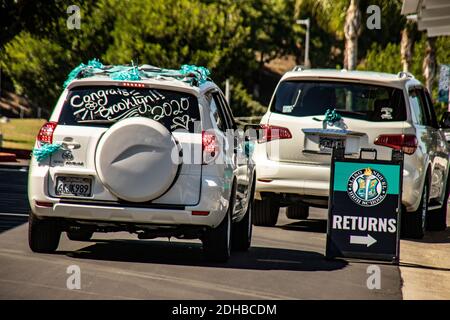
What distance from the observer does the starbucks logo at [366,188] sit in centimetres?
1310

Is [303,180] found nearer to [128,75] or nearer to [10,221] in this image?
[10,221]

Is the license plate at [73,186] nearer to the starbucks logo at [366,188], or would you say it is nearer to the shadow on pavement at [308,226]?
the starbucks logo at [366,188]

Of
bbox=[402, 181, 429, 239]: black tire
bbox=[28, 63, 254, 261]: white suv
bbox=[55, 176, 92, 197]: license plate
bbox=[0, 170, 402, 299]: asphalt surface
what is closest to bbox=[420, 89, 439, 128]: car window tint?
bbox=[402, 181, 429, 239]: black tire

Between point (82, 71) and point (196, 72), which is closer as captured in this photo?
point (82, 71)

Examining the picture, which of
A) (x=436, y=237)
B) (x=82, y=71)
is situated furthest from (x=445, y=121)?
(x=82, y=71)

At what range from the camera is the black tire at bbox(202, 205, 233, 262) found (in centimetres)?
1207

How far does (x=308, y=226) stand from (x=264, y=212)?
3.60ft

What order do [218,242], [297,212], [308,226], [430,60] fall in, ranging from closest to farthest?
[218,242] < [308,226] < [297,212] < [430,60]

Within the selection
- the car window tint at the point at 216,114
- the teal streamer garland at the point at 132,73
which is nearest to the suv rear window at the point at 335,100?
the car window tint at the point at 216,114

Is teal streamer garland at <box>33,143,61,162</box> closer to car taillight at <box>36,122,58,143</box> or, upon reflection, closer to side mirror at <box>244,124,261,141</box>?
car taillight at <box>36,122,58,143</box>

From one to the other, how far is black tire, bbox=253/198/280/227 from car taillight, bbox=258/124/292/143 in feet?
3.60

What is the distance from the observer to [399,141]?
1559 cm

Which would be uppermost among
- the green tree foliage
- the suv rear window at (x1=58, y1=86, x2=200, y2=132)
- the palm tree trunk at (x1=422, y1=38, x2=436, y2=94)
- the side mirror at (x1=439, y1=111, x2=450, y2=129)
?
the suv rear window at (x1=58, y1=86, x2=200, y2=132)
